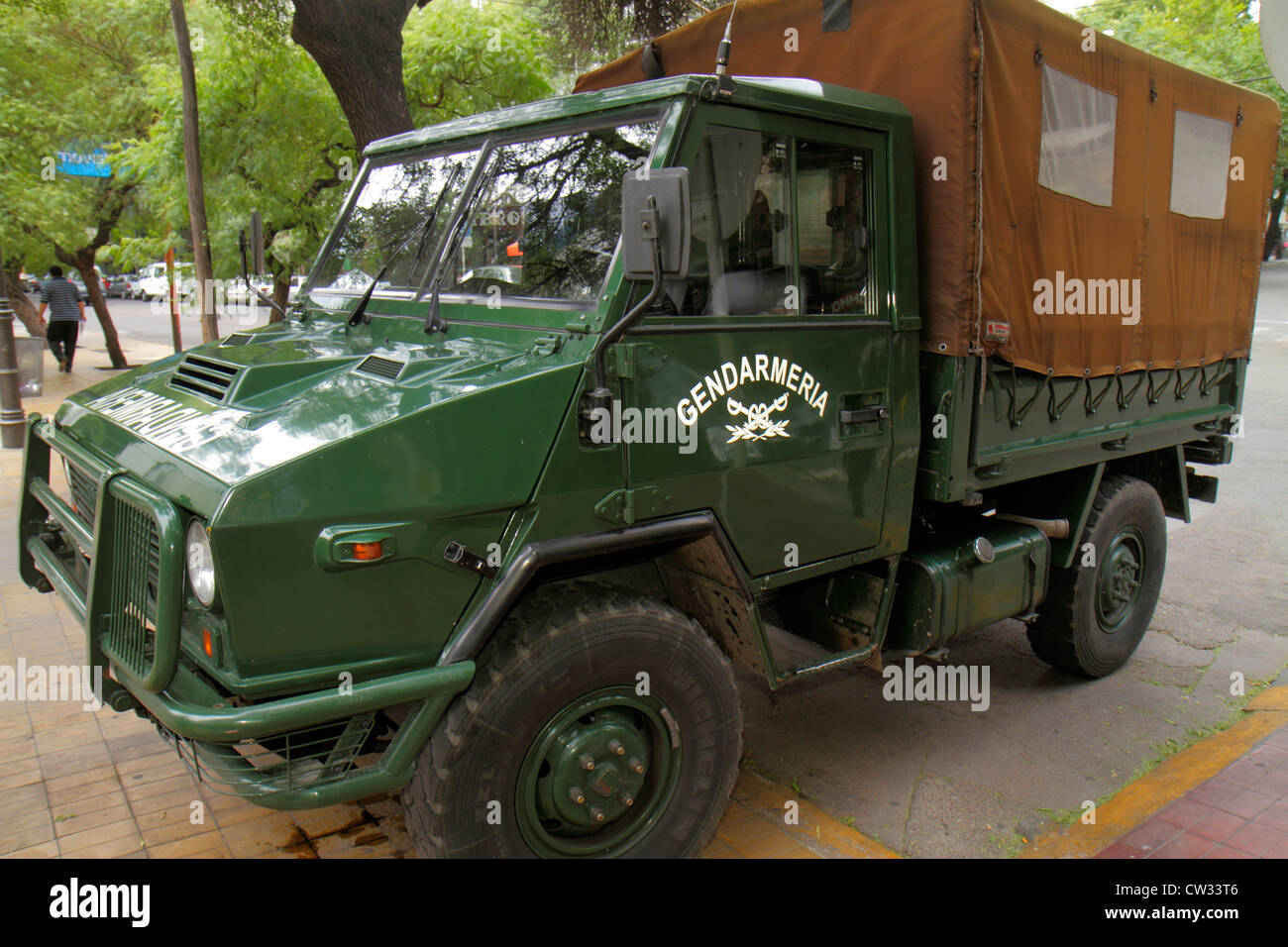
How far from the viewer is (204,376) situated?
3.39 meters

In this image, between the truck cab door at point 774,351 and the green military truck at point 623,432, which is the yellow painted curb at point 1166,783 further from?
the truck cab door at point 774,351

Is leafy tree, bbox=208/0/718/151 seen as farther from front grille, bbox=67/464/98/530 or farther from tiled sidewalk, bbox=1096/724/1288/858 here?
tiled sidewalk, bbox=1096/724/1288/858

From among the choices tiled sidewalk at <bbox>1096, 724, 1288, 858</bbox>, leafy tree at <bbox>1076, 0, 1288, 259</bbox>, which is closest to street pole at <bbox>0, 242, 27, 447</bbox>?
tiled sidewalk at <bbox>1096, 724, 1288, 858</bbox>

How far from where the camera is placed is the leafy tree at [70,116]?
1287cm

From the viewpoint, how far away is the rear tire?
5.00m

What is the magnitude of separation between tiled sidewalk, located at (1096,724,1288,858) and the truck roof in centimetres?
289

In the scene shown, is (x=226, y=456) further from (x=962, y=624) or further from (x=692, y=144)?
(x=962, y=624)

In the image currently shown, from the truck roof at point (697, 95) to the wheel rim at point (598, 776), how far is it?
6.37 ft

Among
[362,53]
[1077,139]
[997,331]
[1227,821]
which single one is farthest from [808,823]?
[362,53]

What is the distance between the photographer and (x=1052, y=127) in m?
4.14

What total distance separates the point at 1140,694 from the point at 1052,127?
9.70ft

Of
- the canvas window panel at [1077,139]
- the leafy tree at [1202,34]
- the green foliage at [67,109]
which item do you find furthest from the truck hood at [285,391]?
the leafy tree at [1202,34]

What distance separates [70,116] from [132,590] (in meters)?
14.1

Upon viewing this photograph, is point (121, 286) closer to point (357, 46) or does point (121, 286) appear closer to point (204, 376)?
point (357, 46)
